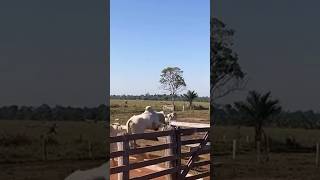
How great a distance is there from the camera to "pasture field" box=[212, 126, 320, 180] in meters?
4.40

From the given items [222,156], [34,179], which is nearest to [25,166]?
[34,179]

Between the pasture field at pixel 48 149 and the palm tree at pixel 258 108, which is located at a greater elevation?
the palm tree at pixel 258 108

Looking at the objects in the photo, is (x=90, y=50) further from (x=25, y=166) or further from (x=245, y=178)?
(x=245, y=178)

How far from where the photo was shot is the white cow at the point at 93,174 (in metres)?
4.07

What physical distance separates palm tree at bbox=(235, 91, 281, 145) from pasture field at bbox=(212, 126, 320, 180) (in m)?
0.07

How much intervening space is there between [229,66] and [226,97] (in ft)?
0.93

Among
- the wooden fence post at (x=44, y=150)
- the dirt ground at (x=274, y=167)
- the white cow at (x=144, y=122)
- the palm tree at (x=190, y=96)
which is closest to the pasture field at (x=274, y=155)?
the dirt ground at (x=274, y=167)

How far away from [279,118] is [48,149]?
203 centimetres

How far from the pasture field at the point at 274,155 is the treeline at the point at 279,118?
0.18 feet

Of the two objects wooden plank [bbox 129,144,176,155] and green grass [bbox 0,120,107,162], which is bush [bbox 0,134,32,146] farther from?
wooden plank [bbox 129,144,176,155]

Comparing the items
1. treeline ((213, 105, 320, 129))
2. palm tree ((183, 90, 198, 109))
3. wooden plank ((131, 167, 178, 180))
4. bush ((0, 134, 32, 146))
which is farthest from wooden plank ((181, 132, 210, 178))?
palm tree ((183, 90, 198, 109))

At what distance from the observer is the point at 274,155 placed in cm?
445

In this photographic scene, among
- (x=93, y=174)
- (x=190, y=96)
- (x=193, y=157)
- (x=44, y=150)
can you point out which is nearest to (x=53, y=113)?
(x=44, y=150)

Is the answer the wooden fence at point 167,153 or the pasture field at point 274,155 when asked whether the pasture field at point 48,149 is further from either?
the pasture field at point 274,155
